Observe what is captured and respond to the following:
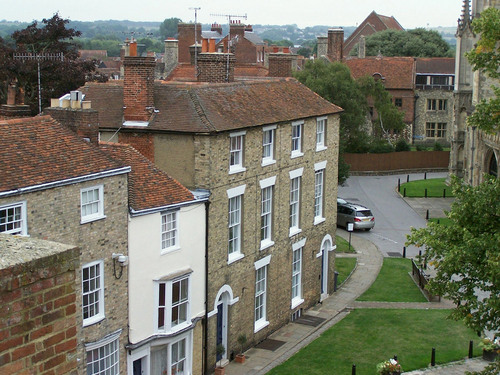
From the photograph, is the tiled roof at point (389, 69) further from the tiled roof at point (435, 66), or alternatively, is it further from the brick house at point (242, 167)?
the brick house at point (242, 167)

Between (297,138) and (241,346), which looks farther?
(297,138)

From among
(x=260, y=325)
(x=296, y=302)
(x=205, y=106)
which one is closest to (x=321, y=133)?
(x=296, y=302)

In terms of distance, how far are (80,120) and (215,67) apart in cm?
829

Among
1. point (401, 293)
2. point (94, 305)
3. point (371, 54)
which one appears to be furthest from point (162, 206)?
point (371, 54)

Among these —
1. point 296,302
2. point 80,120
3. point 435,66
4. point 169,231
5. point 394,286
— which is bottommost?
point 394,286

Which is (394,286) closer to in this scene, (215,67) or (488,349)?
(488,349)

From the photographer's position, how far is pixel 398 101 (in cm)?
7975

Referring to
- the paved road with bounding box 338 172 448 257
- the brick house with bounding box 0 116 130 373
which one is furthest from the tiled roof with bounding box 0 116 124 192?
the paved road with bounding box 338 172 448 257

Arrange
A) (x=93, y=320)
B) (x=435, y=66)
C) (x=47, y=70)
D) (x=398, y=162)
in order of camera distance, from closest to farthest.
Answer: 1. (x=93, y=320)
2. (x=47, y=70)
3. (x=398, y=162)
4. (x=435, y=66)

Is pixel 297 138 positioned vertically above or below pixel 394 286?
above

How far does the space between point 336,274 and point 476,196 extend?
16.4 m

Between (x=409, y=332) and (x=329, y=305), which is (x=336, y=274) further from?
(x=409, y=332)

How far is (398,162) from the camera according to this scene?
2653 inches

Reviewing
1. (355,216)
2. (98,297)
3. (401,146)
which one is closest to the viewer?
(98,297)
